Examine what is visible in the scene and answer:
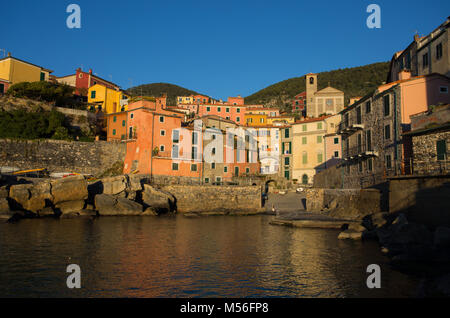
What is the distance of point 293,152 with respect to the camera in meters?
58.2

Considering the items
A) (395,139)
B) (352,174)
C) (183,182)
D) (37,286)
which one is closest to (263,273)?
(37,286)

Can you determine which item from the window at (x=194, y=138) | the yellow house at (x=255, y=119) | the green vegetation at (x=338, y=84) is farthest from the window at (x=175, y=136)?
the green vegetation at (x=338, y=84)

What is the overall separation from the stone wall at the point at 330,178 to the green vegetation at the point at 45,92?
40957mm

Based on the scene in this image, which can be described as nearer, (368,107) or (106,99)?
(368,107)

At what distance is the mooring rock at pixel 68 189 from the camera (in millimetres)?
37594

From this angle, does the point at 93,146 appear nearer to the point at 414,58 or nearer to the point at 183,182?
the point at 183,182

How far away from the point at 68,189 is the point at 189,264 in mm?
26343

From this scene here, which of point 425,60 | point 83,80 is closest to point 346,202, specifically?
point 425,60

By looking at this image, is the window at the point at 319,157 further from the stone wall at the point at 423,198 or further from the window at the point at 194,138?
the stone wall at the point at 423,198

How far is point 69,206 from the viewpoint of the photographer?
3806 cm

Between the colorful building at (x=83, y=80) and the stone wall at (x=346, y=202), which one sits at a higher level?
the colorful building at (x=83, y=80)

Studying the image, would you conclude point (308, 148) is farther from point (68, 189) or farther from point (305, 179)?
point (68, 189)

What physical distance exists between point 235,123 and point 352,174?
3004 cm

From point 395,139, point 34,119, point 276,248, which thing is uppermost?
point 34,119
